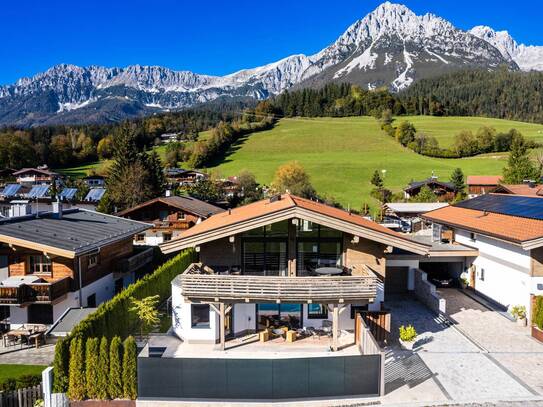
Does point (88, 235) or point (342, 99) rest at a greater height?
point (342, 99)

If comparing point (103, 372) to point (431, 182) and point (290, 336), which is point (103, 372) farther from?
point (431, 182)

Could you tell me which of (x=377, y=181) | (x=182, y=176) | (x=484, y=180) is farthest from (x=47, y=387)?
(x=182, y=176)

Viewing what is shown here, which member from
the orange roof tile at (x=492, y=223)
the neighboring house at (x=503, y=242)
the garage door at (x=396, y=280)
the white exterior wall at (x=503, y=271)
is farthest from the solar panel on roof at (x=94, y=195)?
the white exterior wall at (x=503, y=271)

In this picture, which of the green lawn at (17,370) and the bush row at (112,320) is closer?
the bush row at (112,320)

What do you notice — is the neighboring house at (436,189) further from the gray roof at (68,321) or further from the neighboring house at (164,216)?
the gray roof at (68,321)

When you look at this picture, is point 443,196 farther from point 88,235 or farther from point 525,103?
point 525,103

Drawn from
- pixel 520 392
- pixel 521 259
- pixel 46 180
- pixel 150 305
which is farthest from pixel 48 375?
pixel 46 180

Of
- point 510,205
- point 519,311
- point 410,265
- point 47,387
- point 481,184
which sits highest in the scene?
point 510,205

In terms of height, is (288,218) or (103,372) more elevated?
(288,218)
